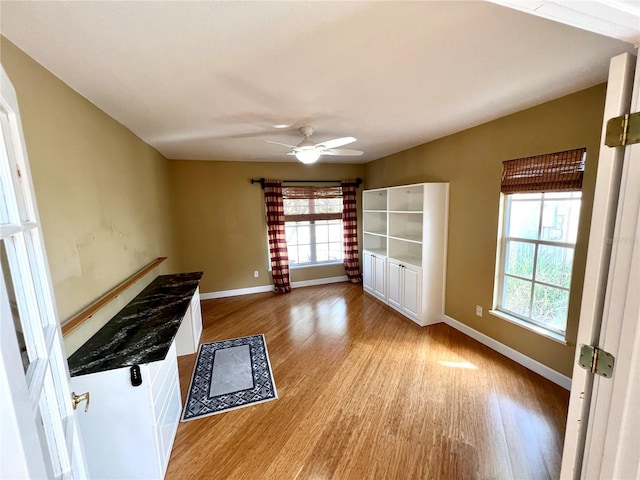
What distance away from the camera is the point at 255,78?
1.71 m

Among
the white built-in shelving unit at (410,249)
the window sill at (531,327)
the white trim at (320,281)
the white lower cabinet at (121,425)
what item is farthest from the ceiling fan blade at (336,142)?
the white trim at (320,281)

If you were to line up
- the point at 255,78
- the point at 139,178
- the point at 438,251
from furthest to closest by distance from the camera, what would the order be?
the point at 438,251
the point at 139,178
the point at 255,78

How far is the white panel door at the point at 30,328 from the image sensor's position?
550 millimetres

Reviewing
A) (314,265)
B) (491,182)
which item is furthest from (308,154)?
(314,265)

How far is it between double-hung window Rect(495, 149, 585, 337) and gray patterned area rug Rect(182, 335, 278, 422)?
2.53 m

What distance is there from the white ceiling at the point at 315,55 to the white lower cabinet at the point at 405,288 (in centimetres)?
198

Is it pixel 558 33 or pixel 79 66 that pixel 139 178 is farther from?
pixel 558 33

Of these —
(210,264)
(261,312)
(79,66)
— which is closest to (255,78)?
(79,66)

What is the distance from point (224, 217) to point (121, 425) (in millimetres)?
3573

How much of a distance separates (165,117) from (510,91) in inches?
111

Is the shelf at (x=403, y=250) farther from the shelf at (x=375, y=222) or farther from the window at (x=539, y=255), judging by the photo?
the window at (x=539, y=255)

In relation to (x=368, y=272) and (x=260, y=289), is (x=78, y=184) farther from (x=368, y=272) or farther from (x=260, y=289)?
(x=368, y=272)

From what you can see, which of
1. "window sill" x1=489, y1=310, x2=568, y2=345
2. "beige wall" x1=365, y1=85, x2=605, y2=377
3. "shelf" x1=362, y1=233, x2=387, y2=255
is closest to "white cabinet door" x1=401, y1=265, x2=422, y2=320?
"beige wall" x1=365, y1=85, x2=605, y2=377

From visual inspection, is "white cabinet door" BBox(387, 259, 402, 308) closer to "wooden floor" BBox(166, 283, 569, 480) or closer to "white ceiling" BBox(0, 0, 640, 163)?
"wooden floor" BBox(166, 283, 569, 480)
